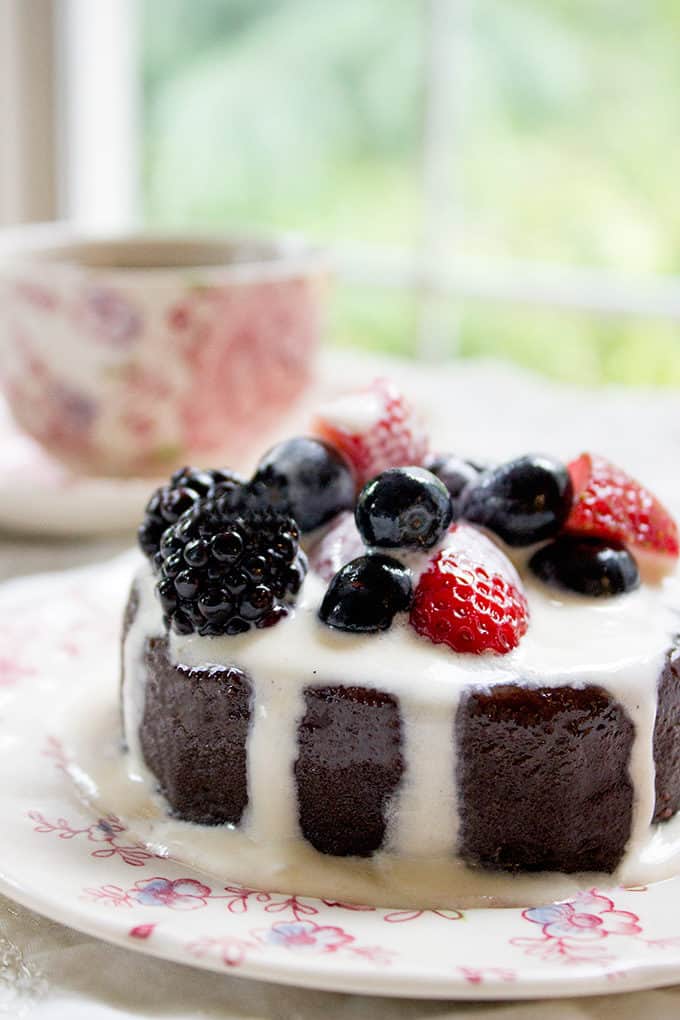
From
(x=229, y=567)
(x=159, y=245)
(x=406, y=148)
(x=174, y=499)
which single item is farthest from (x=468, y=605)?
(x=406, y=148)

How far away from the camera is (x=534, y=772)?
1100 millimetres

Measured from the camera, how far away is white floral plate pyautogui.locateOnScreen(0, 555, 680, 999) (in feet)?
2.83

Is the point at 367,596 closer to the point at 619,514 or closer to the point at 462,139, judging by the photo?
the point at 619,514

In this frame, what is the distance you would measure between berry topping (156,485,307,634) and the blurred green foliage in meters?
3.05

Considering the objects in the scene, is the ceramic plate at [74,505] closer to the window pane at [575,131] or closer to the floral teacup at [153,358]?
the floral teacup at [153,358]

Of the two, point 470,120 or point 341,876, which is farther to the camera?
point 470,120

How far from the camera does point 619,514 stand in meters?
1.25

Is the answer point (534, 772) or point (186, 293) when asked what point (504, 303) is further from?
point (534, 772)

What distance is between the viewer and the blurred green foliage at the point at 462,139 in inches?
176

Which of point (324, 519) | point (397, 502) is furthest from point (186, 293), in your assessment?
point (397, 502)

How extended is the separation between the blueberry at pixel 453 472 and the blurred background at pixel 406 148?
2.32 m

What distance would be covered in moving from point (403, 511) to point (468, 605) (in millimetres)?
105

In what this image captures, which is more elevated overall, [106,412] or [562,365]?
[106,412]

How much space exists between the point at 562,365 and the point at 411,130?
3.59 ft
